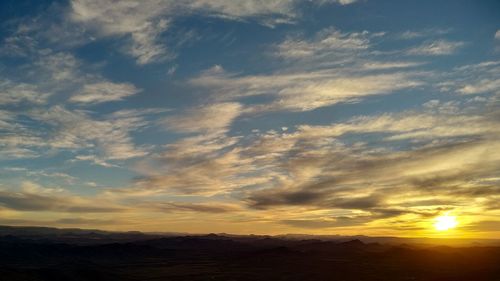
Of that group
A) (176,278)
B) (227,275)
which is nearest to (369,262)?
(227,275)

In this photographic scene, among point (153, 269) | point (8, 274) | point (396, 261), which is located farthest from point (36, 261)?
point (396, 261)

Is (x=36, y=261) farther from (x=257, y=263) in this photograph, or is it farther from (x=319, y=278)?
(x=319, y=278)

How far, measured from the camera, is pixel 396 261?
17950cm

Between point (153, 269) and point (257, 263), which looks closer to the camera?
point (153, 269)

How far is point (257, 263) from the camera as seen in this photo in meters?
182

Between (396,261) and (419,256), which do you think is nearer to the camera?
(396,261)

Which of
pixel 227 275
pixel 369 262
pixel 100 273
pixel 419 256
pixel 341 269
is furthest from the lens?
pixel 419 256

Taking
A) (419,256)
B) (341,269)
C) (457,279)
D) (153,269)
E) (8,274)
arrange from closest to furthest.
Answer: (8,274) < (457,279) < (341,269) < (153,269) < (419,256)

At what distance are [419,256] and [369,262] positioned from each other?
115 ft

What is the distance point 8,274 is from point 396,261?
144 m

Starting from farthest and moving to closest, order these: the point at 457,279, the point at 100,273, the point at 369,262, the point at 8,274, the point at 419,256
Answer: the point at 419,256, the point at 369,262, the point at 100,273, the point at 457,279, the point at 8,274

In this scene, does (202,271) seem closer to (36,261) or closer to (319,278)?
(319,278)

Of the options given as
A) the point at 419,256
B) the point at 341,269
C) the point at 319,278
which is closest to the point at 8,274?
the point at 319,278

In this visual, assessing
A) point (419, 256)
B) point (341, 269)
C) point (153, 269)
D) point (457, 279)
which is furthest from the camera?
point (419, 256)
